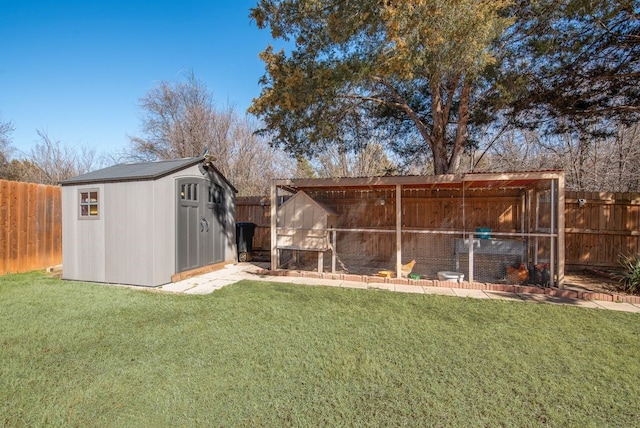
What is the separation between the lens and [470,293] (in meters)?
5.06

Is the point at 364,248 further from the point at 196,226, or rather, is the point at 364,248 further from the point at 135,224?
the point at 135,224

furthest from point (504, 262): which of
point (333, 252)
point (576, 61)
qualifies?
point (576, 61)

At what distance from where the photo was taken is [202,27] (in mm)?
9461

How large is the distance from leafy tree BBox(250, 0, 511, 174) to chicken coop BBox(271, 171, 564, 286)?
3.42 feet

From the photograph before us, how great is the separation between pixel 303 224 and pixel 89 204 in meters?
3.96

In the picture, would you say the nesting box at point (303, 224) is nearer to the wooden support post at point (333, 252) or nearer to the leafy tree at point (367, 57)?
the wooden support post at point (333, 252)

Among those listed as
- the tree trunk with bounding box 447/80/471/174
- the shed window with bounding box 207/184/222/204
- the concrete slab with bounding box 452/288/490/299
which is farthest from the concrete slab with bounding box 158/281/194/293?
the tree trunk with bounding box 447/80/471/174

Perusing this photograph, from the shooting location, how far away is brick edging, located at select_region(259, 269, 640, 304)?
186 inches

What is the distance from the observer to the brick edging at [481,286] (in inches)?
186

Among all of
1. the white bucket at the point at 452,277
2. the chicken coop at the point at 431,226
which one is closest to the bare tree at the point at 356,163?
the chicken coop at the point at 431,226

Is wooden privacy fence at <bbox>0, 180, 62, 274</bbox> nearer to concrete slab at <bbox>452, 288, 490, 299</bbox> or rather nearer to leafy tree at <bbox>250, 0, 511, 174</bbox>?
leafy tree at <bbox>250, 0, 511, 174</bbox>

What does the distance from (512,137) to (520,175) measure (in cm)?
1011

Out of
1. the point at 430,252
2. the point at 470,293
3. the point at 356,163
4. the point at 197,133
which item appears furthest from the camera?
the point at 356,163

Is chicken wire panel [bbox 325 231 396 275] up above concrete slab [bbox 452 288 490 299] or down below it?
above
